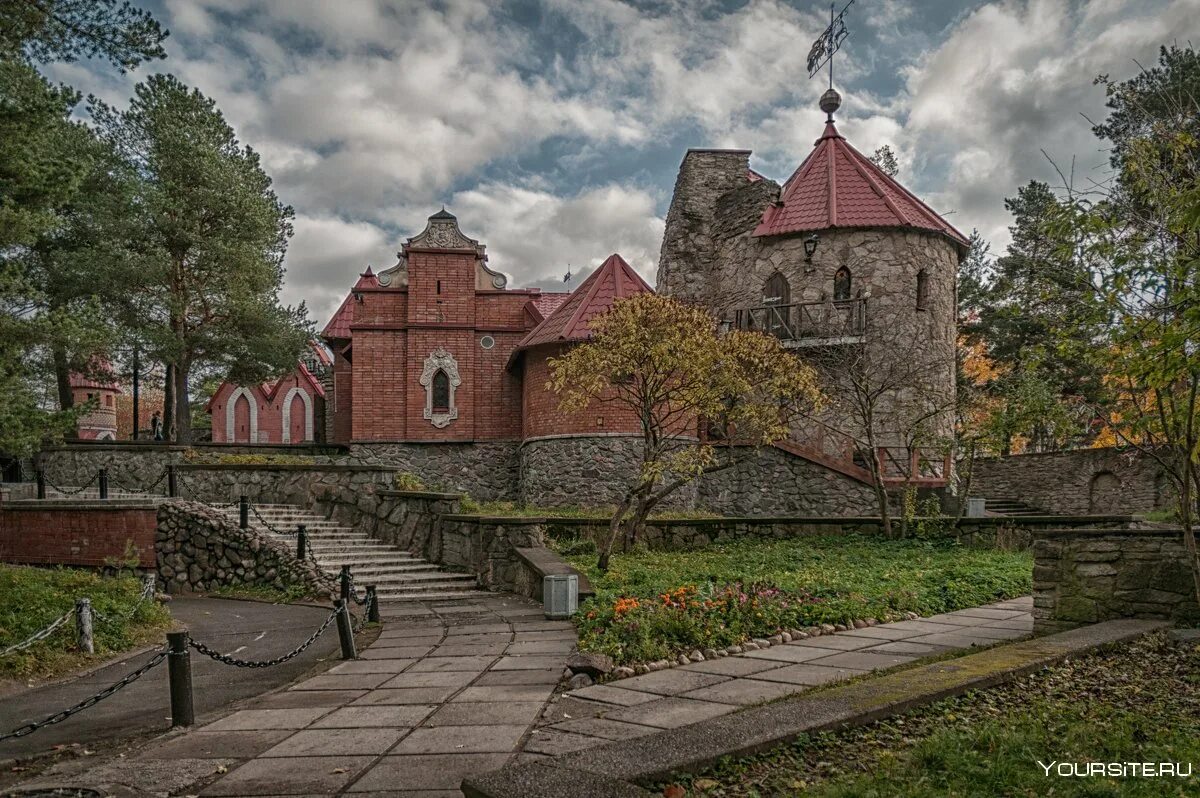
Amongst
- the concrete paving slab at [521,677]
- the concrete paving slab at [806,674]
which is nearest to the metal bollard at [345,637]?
the concrete paving slab at [521,677]

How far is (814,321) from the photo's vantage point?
74.7ft

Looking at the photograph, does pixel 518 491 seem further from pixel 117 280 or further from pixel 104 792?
pixel 104 792

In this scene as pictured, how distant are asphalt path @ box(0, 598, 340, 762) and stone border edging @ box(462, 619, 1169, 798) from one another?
3828mm

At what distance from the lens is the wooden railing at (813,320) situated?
877 inches

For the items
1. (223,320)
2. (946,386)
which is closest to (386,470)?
(223,320)

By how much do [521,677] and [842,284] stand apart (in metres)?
18.5

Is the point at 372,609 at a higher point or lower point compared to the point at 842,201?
lower

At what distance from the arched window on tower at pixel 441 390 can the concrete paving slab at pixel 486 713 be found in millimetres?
18770

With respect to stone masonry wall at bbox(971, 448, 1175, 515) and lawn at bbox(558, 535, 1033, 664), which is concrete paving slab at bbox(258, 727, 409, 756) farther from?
stone masonry wall at bbox(971, 448, 1175, 515)

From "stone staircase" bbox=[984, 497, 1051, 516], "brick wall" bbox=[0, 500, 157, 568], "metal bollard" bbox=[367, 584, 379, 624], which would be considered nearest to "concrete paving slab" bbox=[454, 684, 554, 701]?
"metal bollard" bbox=[367, 584, 379, 624]

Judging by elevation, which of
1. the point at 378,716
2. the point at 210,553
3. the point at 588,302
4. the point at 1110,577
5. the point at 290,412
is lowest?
the point at 210,553

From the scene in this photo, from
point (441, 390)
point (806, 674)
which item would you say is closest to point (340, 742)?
point (806, 674)

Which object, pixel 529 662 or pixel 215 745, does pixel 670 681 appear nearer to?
pixel 529 662

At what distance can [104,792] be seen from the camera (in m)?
4.30
